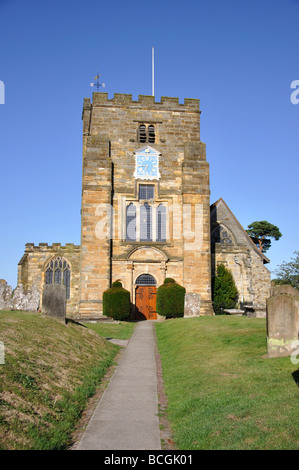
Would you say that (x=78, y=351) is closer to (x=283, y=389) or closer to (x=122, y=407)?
(x=122, y=407)

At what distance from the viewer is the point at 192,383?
395 inches

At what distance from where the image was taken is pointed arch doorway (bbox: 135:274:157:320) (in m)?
30.2

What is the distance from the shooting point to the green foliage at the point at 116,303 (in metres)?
27.5

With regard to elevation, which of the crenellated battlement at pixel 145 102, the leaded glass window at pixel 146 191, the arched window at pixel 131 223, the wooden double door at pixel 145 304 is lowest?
the wooden double door at pixel 145 304

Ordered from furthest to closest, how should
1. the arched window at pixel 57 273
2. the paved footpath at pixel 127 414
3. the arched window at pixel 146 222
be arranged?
the arched window at pixel 57 273
the arched window at pixel 146 222
the paved footpath at pixel 127 414

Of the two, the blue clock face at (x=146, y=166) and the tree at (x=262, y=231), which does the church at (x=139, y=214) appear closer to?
the blue clock face at (x=146, y=166)

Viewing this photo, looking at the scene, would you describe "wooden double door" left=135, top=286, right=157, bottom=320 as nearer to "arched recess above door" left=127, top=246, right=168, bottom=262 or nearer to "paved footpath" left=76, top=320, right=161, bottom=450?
"arched recess above door" left=127, top=246, right=168, bottom=262

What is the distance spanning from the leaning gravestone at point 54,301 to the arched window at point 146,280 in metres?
15.3

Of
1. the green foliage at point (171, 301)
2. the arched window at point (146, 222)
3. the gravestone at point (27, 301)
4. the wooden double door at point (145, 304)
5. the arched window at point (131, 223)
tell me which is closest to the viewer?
the gravestone at point (27, 301)

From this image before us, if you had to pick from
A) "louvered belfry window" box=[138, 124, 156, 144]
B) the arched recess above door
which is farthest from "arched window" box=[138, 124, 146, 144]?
the arched recess above door

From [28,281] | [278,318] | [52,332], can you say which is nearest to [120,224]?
[28,281]

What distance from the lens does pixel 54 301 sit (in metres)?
15.3

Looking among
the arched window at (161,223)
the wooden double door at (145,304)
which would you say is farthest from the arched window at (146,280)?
the arched window at (161,223)
